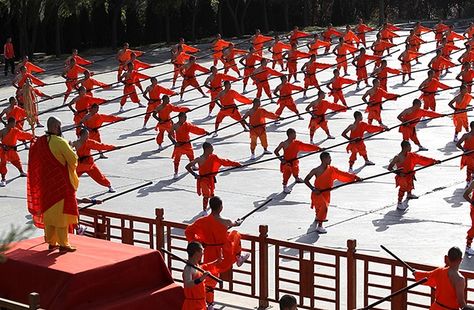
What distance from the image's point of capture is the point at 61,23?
41.8 metres

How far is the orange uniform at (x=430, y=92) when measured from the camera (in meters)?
25.7

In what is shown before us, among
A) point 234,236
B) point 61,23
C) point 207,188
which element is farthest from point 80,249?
point 61,23

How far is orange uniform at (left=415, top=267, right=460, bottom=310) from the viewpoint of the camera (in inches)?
423

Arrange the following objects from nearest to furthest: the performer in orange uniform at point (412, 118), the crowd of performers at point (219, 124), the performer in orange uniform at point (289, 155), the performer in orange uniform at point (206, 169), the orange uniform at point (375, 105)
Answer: the crowd of performers at point (219, 124) < the performer in orange uniform at point (206, 169) < the performer in orange uniform at point (289, 155) < the performer in orange uniform at point (412, 118) < the orange uniform at point (375, 105)

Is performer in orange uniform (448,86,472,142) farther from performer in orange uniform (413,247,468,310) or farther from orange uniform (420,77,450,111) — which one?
performer in orange uniform (413,247,468,310)

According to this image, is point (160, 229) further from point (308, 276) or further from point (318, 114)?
point (318, 114)

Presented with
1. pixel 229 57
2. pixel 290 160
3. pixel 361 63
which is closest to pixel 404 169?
pixel 290 160

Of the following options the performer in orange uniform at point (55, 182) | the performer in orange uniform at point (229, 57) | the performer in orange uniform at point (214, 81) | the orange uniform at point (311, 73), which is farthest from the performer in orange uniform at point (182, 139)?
the performer in orange uniform at point (229, 57)

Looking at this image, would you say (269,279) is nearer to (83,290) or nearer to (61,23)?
(83,290)

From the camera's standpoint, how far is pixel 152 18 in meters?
44.5

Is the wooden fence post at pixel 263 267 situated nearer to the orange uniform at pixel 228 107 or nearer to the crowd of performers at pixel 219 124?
the crowd of performers at pixel 219 124

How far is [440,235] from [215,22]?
3092cm

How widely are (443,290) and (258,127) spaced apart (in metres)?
12.1

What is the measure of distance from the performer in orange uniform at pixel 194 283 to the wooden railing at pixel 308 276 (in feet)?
4.51
